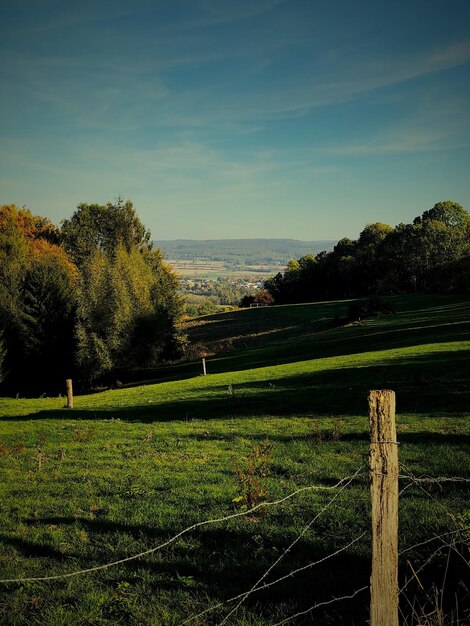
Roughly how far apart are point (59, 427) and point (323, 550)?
1698 centimetres

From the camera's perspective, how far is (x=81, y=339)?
131 feet

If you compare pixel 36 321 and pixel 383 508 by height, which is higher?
pixel 36 321

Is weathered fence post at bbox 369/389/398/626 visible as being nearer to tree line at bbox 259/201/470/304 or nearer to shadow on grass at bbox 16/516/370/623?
shadow on grass at bbox 16/516/370/623

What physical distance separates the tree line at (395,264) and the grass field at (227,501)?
5753 centimetres

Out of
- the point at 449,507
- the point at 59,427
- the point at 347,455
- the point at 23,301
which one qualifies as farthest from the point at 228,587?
the point at 23,301

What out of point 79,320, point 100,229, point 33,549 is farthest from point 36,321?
point 33,549

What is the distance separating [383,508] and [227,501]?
19.1 feet

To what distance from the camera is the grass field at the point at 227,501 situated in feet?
20.0

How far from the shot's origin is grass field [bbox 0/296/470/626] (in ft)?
20.0

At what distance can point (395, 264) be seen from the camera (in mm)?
100938

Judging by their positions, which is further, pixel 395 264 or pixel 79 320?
pixel 395 264

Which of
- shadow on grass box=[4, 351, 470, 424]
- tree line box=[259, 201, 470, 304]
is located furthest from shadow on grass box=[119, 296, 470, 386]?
tree line box=[259, 201, 470, 304]

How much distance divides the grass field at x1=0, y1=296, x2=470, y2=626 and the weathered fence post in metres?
0.84

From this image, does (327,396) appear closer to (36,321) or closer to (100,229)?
(36,321)
